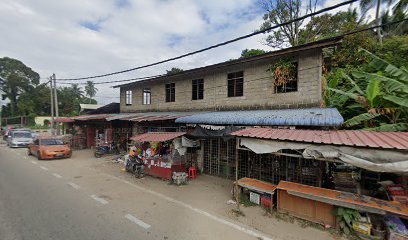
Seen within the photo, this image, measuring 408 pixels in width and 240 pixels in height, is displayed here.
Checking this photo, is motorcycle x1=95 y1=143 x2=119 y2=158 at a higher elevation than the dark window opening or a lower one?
lower

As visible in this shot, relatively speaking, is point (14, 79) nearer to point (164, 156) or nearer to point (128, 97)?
point (128, 97)

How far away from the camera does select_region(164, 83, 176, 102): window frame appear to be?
14.7m

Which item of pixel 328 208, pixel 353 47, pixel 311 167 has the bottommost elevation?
pixel 328 208

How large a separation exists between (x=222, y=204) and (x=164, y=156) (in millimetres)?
4325

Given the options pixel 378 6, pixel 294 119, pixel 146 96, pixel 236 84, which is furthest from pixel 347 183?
pixel 378 6

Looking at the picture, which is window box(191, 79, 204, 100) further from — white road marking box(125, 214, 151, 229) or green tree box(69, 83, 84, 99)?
green tree box(69, 83, 84, 99)

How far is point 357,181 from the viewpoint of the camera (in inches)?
281

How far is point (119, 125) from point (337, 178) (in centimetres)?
1579

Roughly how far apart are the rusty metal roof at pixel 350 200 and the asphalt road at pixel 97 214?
6.18 ft

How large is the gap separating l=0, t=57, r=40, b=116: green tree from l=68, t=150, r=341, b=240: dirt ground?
61.1 meters

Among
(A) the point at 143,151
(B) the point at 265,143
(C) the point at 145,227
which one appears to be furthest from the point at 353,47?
(C) the point at 145,227

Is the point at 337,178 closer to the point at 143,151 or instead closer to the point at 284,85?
the point at 284,85

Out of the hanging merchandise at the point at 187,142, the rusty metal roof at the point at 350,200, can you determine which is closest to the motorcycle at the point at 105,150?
the hanging merchandise at the point at 187,142

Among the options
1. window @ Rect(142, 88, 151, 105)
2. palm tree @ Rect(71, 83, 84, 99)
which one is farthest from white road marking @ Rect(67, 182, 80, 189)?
palm tree @ Rect(71, 83, 84, 99)
